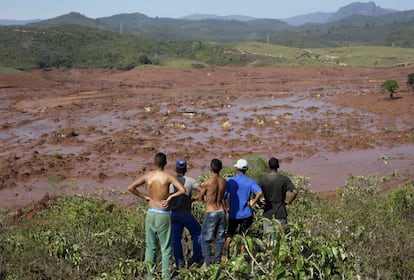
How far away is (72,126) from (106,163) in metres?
8.40

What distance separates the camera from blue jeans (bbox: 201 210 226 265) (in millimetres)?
5484

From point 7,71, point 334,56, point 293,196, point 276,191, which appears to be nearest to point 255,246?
point 276,191

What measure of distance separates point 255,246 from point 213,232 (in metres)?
0.86

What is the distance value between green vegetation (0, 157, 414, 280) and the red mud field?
14.5ft

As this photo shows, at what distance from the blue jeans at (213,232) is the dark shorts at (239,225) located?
0.12 meters

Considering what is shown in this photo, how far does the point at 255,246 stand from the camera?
15.6 ft

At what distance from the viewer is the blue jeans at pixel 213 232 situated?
5.48 m

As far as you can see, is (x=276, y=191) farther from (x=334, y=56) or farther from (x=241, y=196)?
(x=334, y=56)

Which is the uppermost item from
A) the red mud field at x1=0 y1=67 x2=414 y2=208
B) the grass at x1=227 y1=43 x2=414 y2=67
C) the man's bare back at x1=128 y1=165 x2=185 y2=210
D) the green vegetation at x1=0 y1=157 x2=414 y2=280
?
the grass at x1=227 y1=43 x2=414 y2=67

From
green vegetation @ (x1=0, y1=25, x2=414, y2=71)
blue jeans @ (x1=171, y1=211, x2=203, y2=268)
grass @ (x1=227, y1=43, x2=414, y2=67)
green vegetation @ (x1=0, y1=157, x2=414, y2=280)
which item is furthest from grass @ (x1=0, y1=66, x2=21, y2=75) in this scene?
blue jeans @ (x1=171, y1=211, x2=203, y2=268)

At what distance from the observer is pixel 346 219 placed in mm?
6383

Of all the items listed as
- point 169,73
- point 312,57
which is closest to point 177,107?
point 169,73

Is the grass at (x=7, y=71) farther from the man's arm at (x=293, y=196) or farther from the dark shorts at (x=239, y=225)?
the man's arm at (x=293, y=196)

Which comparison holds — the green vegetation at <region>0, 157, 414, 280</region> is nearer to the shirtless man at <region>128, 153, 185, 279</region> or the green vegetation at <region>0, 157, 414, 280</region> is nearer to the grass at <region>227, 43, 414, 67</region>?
the shirtless man at <region>128, 153, 185, 279</region>
